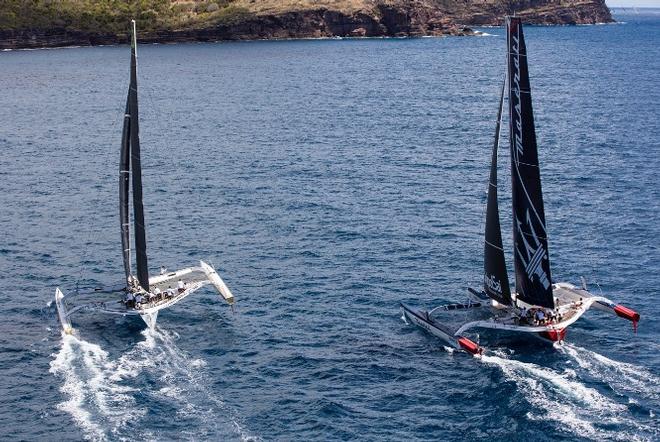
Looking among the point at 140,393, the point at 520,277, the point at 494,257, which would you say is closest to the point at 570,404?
the point at 520,277

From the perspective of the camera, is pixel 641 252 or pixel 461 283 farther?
pixel 641 252

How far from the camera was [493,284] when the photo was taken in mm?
69312

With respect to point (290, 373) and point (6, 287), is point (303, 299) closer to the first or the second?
point (290, 373)

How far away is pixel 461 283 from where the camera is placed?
7831 centimetres

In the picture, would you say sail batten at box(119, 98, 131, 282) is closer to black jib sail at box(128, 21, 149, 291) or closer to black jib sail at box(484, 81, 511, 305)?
black jib sail at box(128, 21, 149, 291)

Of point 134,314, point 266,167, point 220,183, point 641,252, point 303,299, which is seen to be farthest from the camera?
point 266,167

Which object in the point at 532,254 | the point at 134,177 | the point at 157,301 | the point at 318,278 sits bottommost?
the point at 318,278

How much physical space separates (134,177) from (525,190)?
97.4 ft

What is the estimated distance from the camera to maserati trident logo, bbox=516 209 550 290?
66.6m

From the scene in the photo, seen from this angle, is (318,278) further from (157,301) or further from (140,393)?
(140,393)

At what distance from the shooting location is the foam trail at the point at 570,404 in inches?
2119

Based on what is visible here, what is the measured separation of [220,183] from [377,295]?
4218 centimetres

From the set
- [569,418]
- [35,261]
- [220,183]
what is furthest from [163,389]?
[220,183]

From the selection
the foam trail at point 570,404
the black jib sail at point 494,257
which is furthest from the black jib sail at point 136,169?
the foam trail at point 570,404
